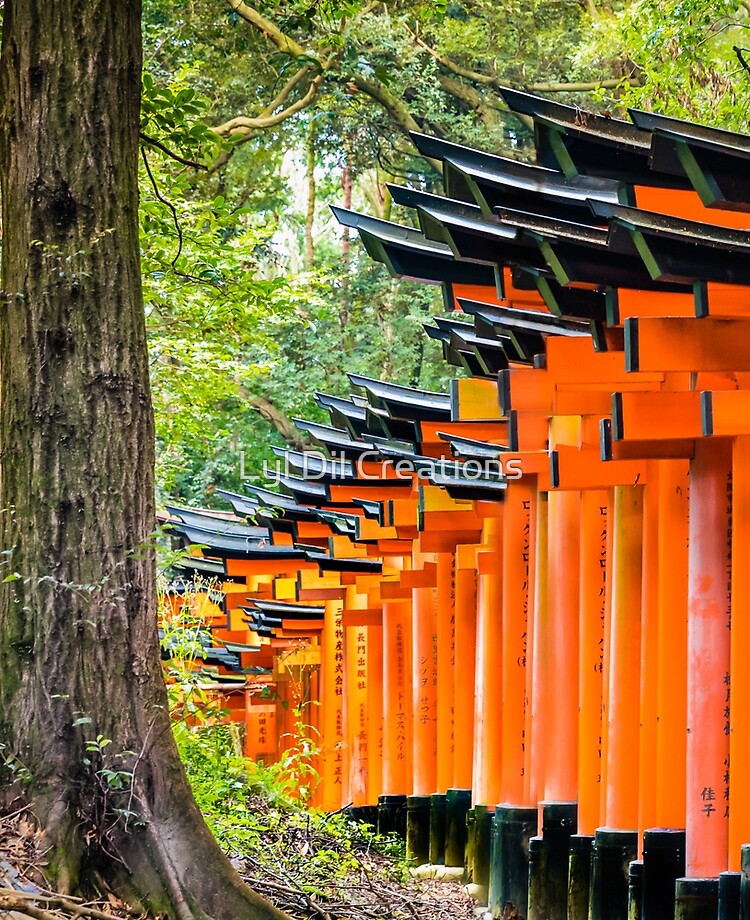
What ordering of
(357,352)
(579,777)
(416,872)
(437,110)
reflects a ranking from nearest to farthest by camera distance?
(579,777), (416,872), (437,110), (357,352)

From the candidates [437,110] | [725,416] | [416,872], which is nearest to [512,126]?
[437,110]

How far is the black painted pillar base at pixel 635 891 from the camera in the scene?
748 cm

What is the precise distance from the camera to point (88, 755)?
561 centimetres

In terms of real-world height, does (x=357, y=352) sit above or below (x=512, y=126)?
below

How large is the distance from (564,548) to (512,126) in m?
16.4

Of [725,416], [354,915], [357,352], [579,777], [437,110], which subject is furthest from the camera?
[357,352]

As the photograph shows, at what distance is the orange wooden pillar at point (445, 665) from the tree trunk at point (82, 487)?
669 cm

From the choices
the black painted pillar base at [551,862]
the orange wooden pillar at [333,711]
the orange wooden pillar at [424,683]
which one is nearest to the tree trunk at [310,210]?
the orange wooden pillar at [333,711]

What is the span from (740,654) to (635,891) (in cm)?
164

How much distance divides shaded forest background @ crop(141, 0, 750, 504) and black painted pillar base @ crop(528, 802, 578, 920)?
184 inches

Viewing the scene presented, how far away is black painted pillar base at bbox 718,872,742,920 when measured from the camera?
657cm

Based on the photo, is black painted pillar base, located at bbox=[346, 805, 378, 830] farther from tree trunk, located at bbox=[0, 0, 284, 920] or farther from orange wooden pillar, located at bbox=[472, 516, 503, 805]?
tree trunk, located at bbox=[0, 0, 284, 920]

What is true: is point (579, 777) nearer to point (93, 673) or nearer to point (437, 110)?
point (93, 673)

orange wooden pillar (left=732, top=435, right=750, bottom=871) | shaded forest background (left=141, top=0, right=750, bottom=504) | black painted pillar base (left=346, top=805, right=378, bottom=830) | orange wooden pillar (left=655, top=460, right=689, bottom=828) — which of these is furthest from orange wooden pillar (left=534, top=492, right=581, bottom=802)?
black painted pillar base (left=346, top=805, right=378, bottom=830)
